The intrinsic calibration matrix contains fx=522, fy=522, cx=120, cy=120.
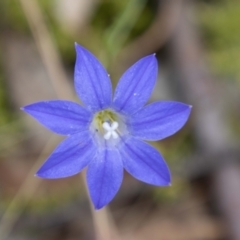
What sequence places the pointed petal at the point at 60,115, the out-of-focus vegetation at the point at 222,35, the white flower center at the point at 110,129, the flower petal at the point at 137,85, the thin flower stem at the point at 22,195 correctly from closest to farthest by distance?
the pointed petal at the point at 60,115
the flower petal at the point at 137,85
the white flower center at the point at 110,129
the thin flower stem at the point at 22,195
the out-of-focus vegetation at the point at 222,35

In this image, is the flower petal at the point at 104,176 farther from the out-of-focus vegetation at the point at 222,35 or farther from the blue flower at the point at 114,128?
the out-of-focus vegetation at the point at 222,35

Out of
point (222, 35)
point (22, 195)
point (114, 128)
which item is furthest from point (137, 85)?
point (222, 35)

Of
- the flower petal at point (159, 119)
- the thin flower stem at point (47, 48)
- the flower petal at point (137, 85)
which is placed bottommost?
the flower petal at point (159, 119)

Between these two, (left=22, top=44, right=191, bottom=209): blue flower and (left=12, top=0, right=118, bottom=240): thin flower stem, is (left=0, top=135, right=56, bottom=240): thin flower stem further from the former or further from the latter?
(left=22, top=44, right=191, bottom=209): blue flower

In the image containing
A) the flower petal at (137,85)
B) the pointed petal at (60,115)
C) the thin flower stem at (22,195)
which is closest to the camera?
the pointed petal at (60,115)

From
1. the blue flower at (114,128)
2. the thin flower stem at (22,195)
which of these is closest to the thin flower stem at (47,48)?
the thin flower stem at (22,195)

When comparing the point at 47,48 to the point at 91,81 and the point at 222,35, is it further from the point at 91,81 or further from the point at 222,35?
the point at 91,81

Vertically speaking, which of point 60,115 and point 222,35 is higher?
point 60,115
